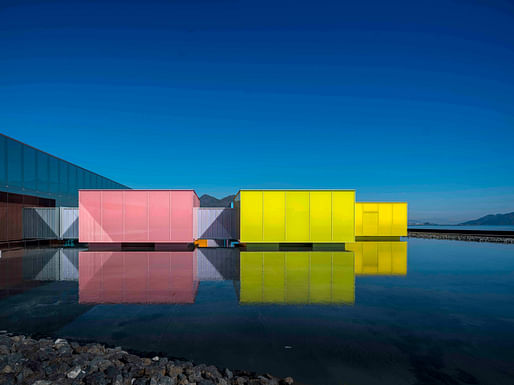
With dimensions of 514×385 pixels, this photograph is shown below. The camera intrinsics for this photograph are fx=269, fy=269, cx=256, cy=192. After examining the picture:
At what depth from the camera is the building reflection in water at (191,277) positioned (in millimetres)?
6914

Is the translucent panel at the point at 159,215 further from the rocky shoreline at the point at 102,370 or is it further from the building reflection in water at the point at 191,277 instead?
the rocky shoreline at the point at 102,370

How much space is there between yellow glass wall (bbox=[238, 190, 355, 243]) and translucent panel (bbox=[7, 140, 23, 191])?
49.0 ft

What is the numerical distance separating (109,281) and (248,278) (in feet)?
14.6

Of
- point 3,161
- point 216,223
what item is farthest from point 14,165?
point 216,223

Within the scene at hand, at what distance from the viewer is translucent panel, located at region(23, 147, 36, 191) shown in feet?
61.3

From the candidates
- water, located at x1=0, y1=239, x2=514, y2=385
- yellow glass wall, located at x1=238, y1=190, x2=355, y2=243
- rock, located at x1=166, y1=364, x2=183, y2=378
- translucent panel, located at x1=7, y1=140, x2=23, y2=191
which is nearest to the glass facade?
translucent panel, located at x1=7, y1=140, x2=23, y2=191

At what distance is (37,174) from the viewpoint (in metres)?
20.0

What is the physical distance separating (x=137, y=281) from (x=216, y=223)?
1172 centimetres

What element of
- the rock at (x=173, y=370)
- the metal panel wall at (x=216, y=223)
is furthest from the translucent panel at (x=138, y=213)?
the rock at (x=173, y=370)

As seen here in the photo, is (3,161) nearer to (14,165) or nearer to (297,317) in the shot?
(14,165)

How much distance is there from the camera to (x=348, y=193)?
18.2 metres

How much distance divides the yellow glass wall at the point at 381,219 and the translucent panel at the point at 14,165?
88.3ft

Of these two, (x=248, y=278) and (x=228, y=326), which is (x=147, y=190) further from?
(x=228, y=326)

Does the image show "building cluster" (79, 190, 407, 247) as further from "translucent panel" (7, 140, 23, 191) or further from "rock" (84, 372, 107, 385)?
"rock" (84, 372, 107, 385)
